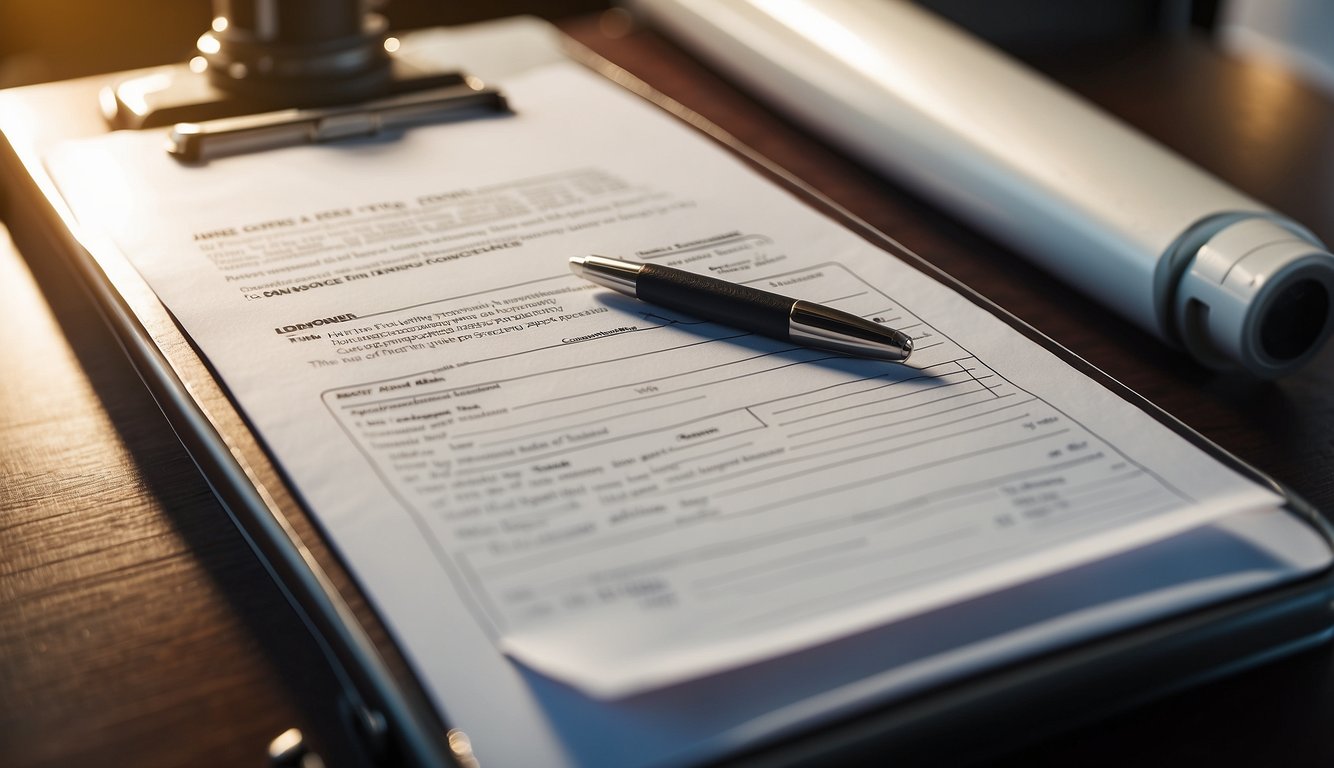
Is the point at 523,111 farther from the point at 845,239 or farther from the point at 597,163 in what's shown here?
the point at 845,239

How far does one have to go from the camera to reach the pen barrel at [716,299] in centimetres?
49

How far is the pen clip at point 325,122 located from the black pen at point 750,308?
0.72 ft

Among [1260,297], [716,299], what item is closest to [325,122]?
[716,299]

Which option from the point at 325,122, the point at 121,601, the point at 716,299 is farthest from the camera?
the point at 325,122

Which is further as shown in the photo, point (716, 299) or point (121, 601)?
point (716, 299)

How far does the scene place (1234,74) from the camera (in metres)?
0.89

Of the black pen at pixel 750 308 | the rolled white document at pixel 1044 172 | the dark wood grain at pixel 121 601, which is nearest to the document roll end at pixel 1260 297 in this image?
the rolled white document at pixel 1044 172

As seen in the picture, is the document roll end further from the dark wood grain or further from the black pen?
the dark wood grain

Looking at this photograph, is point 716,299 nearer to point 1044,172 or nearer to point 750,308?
point 750,308

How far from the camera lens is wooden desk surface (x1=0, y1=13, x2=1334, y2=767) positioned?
352mm

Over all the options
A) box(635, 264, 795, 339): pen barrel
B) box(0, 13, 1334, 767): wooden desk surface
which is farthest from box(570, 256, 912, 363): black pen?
box(0, 13, 1334, 767): wooden desk surface

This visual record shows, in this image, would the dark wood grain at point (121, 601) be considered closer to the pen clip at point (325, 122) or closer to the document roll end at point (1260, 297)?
the pen clip at point (325, 122)

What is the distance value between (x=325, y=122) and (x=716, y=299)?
0.94ft

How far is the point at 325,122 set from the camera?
0.66m
